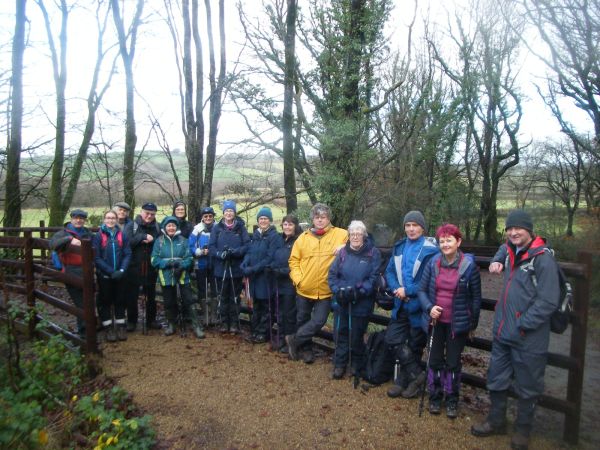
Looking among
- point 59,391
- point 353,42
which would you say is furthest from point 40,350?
point 353,42

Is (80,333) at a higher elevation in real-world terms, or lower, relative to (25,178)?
lower

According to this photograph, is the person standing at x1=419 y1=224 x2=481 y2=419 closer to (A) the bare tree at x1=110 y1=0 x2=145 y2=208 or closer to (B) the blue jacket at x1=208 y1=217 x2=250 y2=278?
(B) the blue jacket at x1=208 y1=217 x2=250 y2=278

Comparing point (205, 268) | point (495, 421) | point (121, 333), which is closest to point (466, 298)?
point (495, 421)

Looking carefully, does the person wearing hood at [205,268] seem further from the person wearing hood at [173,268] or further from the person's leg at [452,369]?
the person's leg at [452,369]

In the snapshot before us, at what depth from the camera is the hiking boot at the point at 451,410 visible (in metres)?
4.12

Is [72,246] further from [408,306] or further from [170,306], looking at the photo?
[408,306]

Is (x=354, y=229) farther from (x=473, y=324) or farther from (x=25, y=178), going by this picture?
(x=25, y=178)

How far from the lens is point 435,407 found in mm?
4215

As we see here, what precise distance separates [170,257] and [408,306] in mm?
3529

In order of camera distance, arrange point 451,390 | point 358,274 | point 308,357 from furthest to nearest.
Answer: point 308,357 < point 358,274 < point 451,390

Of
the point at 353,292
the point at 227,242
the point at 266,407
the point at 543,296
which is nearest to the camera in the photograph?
the point at 543,296

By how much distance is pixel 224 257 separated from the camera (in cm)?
644

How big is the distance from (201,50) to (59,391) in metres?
11.4

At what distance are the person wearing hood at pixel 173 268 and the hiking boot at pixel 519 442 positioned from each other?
4140mm
